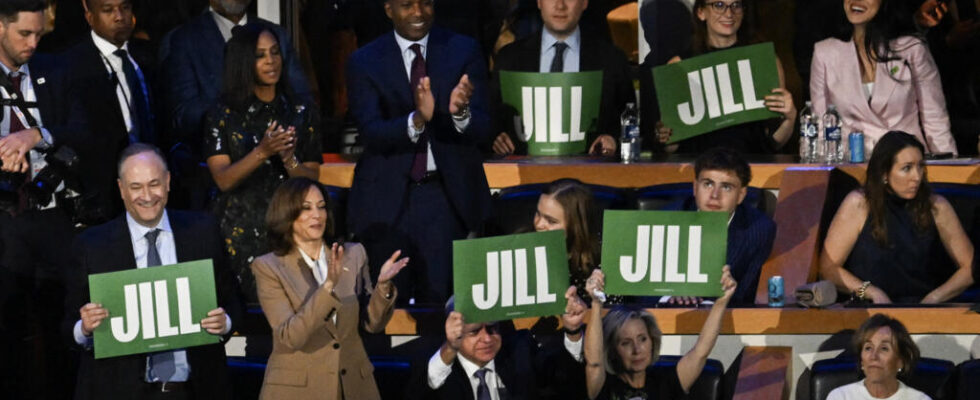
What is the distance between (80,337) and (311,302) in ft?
2.28

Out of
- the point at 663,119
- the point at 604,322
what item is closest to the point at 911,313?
the point at 604,322

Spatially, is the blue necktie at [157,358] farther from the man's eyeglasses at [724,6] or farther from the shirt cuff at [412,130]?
the man's eyeglasses at [724,6]

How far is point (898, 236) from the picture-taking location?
242 inches

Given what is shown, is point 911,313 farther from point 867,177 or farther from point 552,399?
point 552,399

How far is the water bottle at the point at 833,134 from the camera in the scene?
684cm

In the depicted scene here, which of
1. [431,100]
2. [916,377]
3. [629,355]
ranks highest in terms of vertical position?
[431,100]

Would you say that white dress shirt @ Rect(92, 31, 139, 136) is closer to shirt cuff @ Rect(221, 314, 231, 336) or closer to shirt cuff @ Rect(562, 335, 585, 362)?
shirt cuff @ Rect(221, 314, 231, 336)

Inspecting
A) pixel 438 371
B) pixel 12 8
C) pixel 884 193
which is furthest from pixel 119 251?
pixel 884 193

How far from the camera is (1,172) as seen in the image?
17.5ft

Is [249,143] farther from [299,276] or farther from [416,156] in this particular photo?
[299,276]

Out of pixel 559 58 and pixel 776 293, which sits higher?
pixel 559 58

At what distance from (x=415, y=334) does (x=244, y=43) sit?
1121 mm

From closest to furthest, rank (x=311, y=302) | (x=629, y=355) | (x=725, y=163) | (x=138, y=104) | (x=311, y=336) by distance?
(x=311, y=302), (x=311, y=336), (x=629, y=355), (x=725, y=163), (x=138, y=104)

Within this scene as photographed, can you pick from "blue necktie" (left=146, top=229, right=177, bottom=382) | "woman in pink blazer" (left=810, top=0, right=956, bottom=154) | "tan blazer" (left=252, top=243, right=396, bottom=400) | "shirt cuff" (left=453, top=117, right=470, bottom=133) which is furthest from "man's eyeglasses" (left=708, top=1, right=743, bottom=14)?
"blue necktie" (left=146, top=229, right=177, bottom=382)
